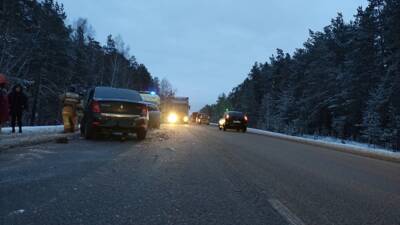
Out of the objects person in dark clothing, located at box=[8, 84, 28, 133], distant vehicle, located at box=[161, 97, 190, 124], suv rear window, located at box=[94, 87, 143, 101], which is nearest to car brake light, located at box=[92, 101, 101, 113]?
suv rear window, located at box=[94, 87, 143, 101]

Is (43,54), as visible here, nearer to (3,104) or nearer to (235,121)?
(235,121)

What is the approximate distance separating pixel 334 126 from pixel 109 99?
42702 millimetres

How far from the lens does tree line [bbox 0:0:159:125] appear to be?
3934cm

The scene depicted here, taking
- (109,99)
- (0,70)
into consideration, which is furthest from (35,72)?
(109,99)

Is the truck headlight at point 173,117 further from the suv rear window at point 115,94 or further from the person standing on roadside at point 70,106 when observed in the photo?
the suv rear window at point 115,94

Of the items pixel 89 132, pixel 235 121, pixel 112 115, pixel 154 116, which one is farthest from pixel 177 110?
pixel 112 115

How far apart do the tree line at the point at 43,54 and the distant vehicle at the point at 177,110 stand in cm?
1250

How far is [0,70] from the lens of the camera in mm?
38969

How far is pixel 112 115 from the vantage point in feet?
51.6

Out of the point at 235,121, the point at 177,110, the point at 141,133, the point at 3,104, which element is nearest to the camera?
the point at 3,104

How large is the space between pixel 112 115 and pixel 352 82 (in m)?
39.1

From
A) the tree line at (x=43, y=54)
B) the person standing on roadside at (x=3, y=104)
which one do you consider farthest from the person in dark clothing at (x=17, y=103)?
the tree line at (x=43, y=54)

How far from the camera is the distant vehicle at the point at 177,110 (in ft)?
190

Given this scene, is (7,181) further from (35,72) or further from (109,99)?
(35,72)
